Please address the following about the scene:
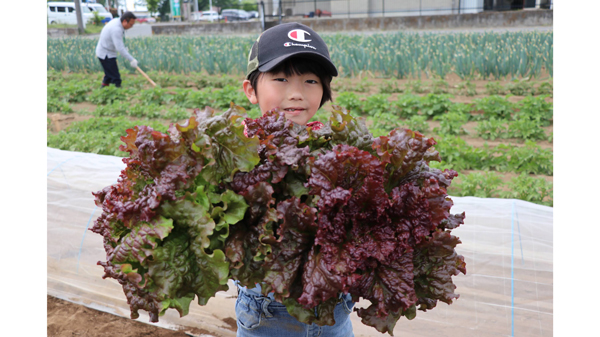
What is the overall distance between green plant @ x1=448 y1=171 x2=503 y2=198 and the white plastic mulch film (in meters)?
1.39

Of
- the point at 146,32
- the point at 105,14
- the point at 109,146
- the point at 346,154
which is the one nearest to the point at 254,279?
the point at 346,154

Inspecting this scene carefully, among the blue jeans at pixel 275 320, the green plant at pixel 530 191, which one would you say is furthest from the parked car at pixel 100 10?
the blue jeans at pixel 275 320

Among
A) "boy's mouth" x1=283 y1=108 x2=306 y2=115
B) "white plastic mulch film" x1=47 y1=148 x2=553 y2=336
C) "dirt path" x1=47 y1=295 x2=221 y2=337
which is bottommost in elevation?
"dirt path" x1=47 y1=295 x2=221 y2=337

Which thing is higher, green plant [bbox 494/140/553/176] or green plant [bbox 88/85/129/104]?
green plant [bbox 88/85/129/104]

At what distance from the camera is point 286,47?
1772 mm

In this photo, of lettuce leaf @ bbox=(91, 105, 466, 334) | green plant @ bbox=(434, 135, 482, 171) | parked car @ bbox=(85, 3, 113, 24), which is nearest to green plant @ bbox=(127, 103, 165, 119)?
green plant @ bbox=(434, 135, 482, 171)

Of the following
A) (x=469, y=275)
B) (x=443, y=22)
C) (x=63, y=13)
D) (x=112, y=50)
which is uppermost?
(x=63, y=13)

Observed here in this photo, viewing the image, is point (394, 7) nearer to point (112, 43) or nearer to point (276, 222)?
point (112, 43)

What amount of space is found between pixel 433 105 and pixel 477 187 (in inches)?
123

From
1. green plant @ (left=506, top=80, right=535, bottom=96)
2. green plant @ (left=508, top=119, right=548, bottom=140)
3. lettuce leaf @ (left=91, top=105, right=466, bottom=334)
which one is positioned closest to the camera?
lettuce leaf @ (left=91, top=105, right=466, bottom=334)

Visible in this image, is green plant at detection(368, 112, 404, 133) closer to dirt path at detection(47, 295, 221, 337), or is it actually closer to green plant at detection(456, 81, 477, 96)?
green plant at detection(456, 81, 477, 96)

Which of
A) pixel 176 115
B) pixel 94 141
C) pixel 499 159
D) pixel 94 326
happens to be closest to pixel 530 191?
pixel 499 159

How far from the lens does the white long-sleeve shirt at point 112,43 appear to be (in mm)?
11031

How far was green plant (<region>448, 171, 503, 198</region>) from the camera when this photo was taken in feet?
15.6
